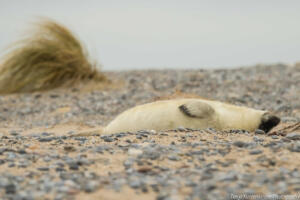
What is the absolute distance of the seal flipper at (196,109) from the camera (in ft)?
14.5

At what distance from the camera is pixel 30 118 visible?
7.56 m

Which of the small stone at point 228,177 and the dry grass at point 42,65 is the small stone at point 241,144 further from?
the dry grass at point 42,65

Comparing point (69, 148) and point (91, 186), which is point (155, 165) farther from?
point (69, 148)

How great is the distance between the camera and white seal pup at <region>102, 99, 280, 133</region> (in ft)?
14.8

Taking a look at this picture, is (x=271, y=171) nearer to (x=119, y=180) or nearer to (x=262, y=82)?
(x=119, y=180)

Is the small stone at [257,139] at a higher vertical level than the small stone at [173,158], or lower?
higher

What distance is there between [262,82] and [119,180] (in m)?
7.27

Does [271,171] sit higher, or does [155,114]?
[155,114]

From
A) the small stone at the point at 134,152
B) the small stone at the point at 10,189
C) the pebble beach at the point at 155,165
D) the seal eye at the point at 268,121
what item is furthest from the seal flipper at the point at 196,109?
the small stone at the point at 10,189

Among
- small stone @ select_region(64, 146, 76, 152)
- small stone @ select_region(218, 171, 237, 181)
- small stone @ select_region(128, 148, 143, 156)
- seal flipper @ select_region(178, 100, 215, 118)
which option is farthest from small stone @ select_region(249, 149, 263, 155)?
small stone @ select_region(64, 146, 76, 152)

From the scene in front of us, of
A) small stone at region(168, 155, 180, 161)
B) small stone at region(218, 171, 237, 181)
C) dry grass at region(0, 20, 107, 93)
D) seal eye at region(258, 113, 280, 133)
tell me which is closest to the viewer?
small stone at region(218, 171, 237, 181)

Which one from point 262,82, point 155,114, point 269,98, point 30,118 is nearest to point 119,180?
point 155,114

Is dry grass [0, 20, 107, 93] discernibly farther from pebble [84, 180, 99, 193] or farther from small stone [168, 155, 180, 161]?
pebble [84, 180, 99, 193]

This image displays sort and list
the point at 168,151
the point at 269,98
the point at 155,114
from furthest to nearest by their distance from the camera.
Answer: the point at 269,98 → the point at 155,114 → the point at 168,151
